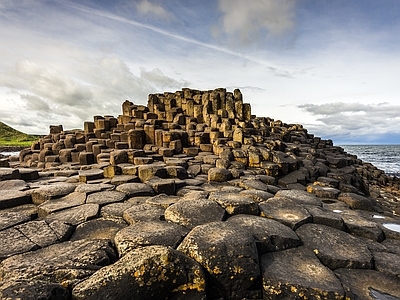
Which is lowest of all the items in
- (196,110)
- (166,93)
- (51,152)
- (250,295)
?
(250,295)

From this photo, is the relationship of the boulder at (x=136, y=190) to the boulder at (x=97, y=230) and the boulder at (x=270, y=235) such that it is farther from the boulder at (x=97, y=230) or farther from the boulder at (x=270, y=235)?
the boulder at (x=270, y=235)

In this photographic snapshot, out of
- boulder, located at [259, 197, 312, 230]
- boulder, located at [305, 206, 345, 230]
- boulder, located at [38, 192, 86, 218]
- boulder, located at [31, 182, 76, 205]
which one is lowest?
boulder, located at [305, 206, 345, 230]

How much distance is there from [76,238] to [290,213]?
3.72 m

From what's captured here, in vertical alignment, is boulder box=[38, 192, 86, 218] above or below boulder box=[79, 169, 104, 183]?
below

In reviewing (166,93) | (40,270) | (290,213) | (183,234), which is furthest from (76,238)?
(166,93)

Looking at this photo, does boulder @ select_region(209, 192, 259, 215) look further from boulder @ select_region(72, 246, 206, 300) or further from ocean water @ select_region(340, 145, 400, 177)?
ocean water @ select_region(340, 145, 400, 177)

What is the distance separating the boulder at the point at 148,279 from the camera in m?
2.23

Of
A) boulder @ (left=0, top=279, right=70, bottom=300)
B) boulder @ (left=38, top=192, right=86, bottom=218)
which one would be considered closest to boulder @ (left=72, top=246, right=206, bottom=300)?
boulder @ (left=0, top=279, right=70, bottom=300)

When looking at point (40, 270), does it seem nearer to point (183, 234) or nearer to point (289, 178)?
point (183, 234)

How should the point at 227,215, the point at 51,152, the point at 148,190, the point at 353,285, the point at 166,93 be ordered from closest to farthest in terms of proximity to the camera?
the point at 353,285 < the point at 227,215 < the point at 148,190 < the point at 51,152 < the point at 166,93

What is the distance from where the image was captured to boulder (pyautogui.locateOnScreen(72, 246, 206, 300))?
223 centimetres

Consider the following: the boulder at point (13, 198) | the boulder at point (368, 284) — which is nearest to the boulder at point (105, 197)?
the boulder at point (13, 198)

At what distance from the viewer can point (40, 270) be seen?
253 centimetres

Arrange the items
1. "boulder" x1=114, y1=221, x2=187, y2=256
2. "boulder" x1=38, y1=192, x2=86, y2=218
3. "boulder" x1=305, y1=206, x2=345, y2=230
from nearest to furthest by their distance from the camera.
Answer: "boulder" x1=114, y1=221, x2=187, y2=256 < "boulder" x1=305, y1=206, x2=345, y2=230 < "boulder" x1=38, y1=192, x2=86, y2=218
